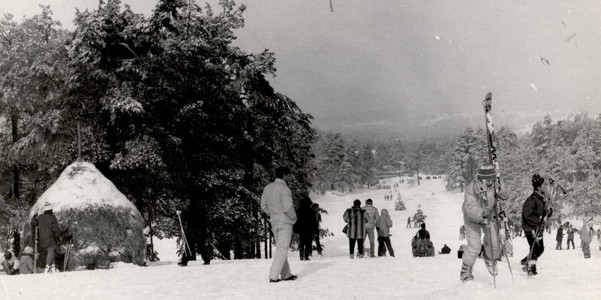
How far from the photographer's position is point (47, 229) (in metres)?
15.3

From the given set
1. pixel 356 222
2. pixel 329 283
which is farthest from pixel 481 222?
pixel 356 222

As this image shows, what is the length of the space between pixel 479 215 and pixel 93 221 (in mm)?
11817

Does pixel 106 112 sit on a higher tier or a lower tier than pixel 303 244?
higher

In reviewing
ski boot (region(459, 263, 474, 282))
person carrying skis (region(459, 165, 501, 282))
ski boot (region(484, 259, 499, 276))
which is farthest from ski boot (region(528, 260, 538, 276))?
ski boot (region(459, 263, 474, 282))

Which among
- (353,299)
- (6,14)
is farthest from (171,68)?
(353,299)

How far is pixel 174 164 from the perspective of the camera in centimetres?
2445

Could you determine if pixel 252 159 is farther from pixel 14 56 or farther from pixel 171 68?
pixel 14 56

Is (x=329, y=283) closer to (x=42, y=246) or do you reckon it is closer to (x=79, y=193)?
(x=42, y=246)

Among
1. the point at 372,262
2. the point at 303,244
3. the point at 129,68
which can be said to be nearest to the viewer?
the point at 372,262

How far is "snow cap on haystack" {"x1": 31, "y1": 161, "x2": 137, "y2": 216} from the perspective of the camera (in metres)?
17.2

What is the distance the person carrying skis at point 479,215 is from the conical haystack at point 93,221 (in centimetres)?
1089

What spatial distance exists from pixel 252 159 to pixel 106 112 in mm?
7410

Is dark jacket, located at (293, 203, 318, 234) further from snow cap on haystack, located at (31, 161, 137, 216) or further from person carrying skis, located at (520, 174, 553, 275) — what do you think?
person carrying skis, located at (520, 174, 553, 275)

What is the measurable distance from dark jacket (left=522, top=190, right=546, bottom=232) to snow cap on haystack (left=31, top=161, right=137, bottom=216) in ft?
38.3
